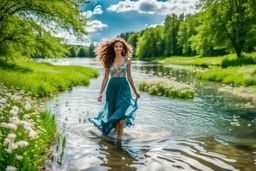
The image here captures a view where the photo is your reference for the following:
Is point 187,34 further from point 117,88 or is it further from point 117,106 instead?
point 117,106

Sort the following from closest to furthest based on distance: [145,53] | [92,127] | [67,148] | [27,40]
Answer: [67,148]
[92,127]
[27,40]
[145,53]

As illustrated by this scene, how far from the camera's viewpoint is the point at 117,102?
8.62 metres

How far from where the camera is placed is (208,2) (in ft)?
140

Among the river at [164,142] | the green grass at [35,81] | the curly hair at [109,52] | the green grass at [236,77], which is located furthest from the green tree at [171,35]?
the curly hair at [109,52]

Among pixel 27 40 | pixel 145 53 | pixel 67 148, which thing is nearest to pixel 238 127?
pixel 67 148

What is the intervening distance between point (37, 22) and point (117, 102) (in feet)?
45.7

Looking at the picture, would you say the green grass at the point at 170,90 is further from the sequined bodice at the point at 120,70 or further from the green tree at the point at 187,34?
the green tree at the point at 187,34

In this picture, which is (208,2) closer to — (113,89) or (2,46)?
(2,46)

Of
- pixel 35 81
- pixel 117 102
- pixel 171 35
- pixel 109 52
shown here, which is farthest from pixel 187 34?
pixel 117 102

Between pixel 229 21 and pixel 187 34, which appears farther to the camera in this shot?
pixel 187 34

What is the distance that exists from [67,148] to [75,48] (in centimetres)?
1396

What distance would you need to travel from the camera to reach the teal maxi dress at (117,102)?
8.43 m

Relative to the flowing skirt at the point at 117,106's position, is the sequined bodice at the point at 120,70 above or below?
above

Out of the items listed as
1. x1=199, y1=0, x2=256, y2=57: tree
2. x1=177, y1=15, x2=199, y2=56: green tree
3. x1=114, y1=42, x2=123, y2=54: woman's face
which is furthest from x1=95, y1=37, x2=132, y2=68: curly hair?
x1=177, y1=15, x2=199, y2=56: green tree
